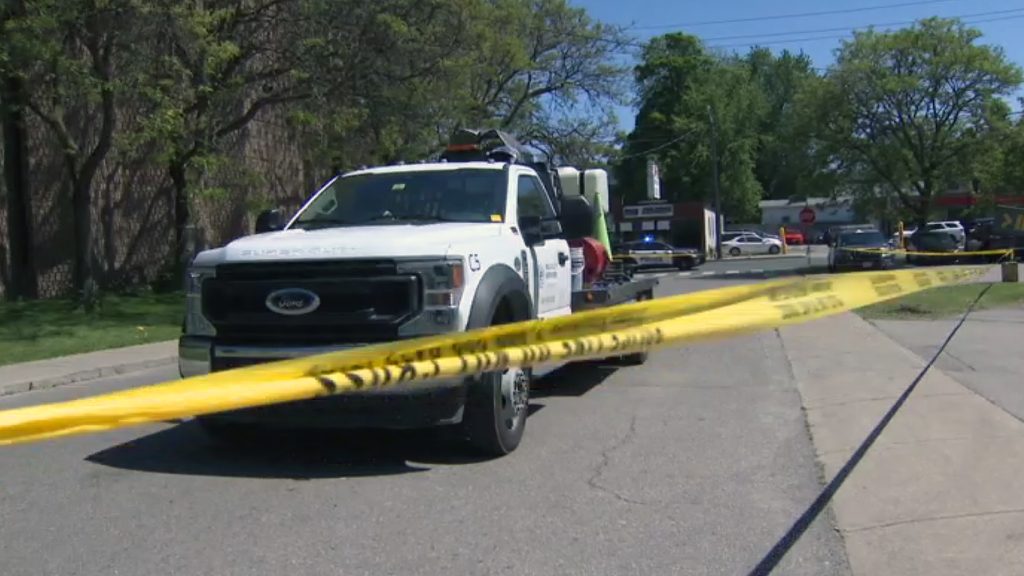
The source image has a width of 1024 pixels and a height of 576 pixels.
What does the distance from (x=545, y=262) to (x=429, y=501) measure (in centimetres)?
298

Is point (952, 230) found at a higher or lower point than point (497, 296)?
lower

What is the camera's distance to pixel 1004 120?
39.3 m

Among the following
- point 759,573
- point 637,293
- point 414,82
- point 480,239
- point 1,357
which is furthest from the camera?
point 414,82

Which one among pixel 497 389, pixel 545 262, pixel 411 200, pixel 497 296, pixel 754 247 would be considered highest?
pixel 411 200

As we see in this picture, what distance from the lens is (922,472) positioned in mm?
6512

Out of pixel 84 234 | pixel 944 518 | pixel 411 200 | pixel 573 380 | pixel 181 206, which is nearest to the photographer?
pixel 944 518

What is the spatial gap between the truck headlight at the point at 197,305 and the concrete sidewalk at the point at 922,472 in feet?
14.0

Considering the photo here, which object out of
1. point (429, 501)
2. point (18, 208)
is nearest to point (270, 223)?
point (429, 501)

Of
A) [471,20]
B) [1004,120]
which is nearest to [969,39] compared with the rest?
[1004,120]

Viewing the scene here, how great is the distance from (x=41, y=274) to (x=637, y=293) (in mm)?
16747

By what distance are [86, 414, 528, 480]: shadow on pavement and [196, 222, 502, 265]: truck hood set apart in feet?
4.75

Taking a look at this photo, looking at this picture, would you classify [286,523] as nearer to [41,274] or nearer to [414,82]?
[414,82]

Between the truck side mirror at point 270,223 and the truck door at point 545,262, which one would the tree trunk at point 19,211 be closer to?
the truck side mirror at point 270,223

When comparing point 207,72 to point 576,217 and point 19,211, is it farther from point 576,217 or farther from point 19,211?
point 576,217
